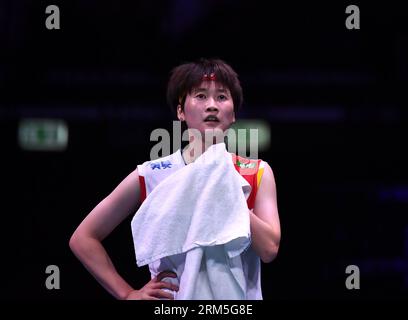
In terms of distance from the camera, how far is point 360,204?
217 cm

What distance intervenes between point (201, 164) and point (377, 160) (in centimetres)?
120

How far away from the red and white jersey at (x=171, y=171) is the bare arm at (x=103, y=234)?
0.02 m

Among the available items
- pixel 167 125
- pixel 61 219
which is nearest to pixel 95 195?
pixel 61 219

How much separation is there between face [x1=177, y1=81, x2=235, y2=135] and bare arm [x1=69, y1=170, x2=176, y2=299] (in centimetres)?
19

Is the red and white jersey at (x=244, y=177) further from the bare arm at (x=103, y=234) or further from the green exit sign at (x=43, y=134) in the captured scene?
the green exit sign at (x=43, y=134)

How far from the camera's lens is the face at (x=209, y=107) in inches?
51.5

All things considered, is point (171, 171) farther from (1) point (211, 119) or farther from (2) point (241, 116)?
(2) point (241, 116)

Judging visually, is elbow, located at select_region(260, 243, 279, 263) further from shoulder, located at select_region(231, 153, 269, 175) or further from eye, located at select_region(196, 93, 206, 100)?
eye, located at select_region(196, 93, 206, 100)

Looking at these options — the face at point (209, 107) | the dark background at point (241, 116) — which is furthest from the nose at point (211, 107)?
the dark background at point (241, 116)

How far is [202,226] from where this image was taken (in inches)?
A: 45.6

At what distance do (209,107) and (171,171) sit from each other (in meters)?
0.17

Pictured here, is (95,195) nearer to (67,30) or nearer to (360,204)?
(67,30)

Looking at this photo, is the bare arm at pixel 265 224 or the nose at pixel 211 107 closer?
the bare arm at pixel 265 224

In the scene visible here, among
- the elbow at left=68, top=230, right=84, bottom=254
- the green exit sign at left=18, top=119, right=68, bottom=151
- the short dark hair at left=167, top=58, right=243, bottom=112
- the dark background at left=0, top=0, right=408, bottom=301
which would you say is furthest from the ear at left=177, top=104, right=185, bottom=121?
the green exit sign at left=18, top=119, right=68, bottom=151
